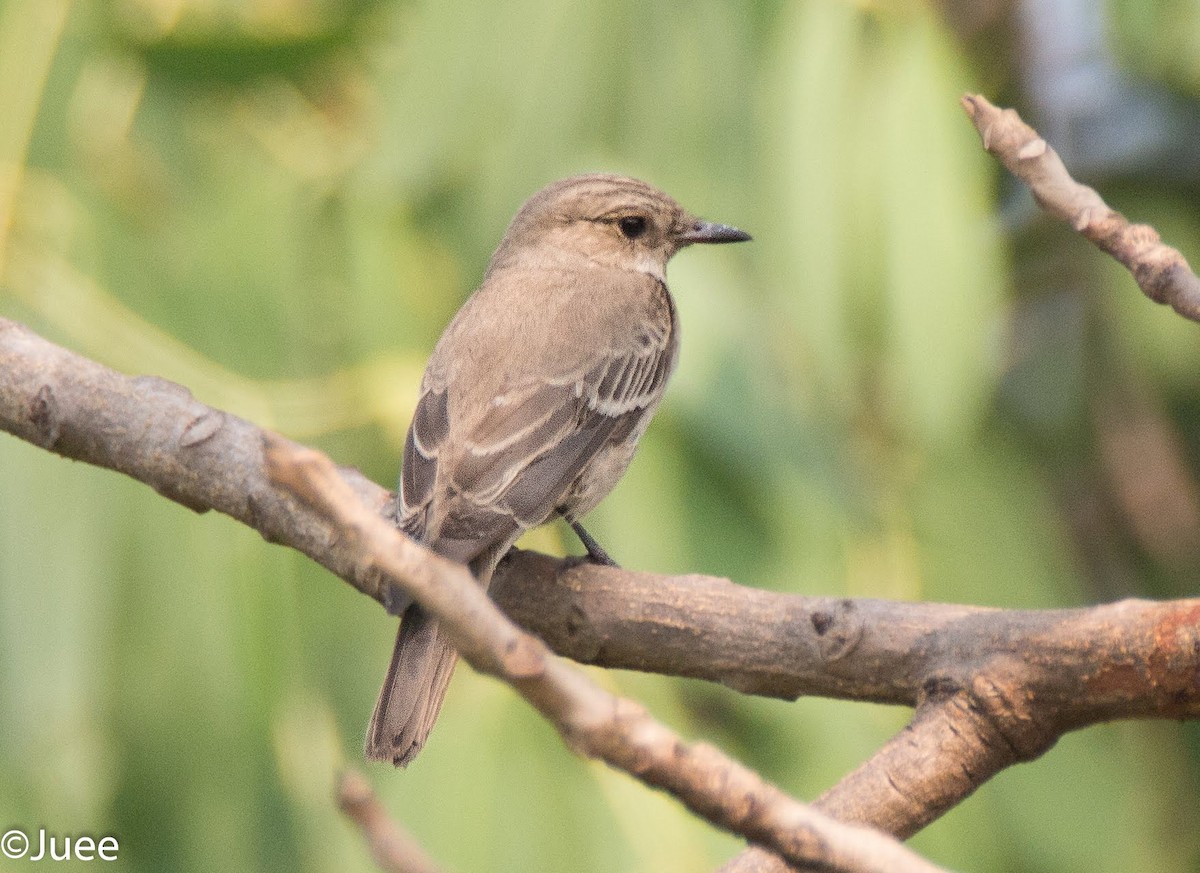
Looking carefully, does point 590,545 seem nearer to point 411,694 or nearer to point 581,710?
point 411,694

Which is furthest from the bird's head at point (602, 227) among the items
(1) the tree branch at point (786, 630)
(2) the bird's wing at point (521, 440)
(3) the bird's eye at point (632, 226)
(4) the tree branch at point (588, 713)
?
(4) the tree branch at point (588, 713)

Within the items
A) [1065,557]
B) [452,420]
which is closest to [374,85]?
[452,420]

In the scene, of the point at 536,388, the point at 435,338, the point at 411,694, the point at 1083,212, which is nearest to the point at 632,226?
the point at 435,338

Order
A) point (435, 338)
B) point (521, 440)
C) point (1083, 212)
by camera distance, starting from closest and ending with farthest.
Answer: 1. point (1083, 212)
2. point (521, 440)
3. point (435, 338)

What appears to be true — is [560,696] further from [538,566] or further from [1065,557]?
[1065,557]

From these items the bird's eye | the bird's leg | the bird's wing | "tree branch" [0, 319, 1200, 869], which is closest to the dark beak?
the bird's eye

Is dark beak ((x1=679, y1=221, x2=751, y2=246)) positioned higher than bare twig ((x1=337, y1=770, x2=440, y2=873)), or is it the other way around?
bare twig ((x1=337, y1=770, x2=440, y2=873))

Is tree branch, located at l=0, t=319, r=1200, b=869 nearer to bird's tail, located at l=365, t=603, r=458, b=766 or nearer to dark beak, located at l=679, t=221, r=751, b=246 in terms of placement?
bird's tail, located at l=365, t=603, r=458, b=766
